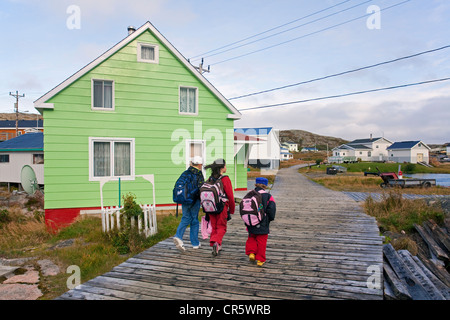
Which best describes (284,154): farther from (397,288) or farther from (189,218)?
(397,288)

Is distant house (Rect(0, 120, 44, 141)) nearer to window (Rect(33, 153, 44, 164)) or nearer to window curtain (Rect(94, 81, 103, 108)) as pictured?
window (Rect(33, 153, 44, 164))

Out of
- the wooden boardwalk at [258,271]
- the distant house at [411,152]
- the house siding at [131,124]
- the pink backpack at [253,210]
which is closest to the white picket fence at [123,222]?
the wooden boardwalk at [258,271]

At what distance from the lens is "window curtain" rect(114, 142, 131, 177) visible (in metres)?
12.6

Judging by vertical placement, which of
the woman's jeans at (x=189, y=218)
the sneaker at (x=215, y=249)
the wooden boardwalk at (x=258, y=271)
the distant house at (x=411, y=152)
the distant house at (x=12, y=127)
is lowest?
the wooden boardwalk at (x=258, y=271)

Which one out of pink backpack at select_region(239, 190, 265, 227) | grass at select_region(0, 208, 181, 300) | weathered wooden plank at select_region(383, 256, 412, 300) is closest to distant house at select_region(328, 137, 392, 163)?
grass at select_region(0, 208, 181, 300)

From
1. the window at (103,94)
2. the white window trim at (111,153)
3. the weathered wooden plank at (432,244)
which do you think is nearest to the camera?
Answer: the weathered wooden plank at (432,244)

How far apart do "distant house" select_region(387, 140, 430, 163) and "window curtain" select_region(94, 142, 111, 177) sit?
8869 centimetres

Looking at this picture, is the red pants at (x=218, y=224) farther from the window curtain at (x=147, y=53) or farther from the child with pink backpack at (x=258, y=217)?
the window curtain at (x=147, y=53)

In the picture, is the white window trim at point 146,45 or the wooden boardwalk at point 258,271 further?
the white window trim at point 146,45

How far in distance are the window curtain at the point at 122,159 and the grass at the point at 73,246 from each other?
82.0 inches

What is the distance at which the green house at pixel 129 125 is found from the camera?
12047mm

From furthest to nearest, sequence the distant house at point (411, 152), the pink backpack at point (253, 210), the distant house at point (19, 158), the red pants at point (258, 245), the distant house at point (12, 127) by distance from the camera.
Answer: the distant house at point (411, 152) < the distant house at point (12, 127) < the distant house at point (19, 158) < the red pants at point (258, 245) < the pink backpack at point (253, 210)
